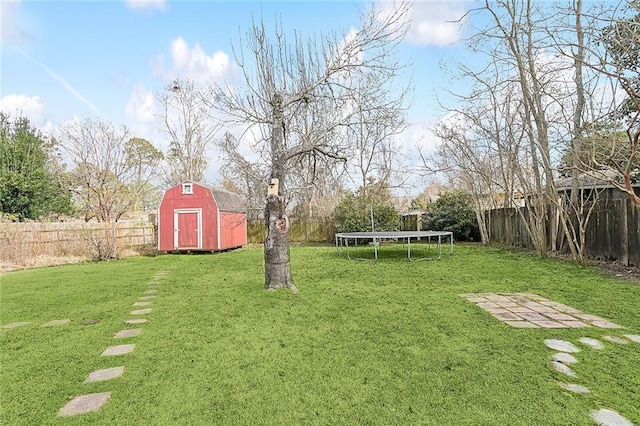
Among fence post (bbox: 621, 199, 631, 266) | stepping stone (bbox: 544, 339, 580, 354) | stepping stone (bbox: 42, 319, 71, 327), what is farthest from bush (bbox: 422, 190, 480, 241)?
stepping stone (bbox: 42, 319, 71, 327)

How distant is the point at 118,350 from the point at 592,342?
4.06 metres

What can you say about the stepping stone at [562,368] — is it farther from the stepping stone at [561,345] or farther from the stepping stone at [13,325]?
the stepping stone at [13,325]

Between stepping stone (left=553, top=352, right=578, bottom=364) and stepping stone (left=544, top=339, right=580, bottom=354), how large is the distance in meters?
0.09

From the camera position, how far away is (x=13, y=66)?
8898 millimetres

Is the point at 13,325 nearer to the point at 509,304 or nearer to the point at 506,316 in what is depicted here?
the point at 506,316

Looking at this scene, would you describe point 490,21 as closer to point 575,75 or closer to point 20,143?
point 575,75

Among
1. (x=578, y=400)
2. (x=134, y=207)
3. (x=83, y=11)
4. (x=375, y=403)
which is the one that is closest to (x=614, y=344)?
(x=578, y=400)

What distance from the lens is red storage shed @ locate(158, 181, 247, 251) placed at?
13867mm

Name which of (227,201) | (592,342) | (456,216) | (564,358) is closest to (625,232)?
(592,342)

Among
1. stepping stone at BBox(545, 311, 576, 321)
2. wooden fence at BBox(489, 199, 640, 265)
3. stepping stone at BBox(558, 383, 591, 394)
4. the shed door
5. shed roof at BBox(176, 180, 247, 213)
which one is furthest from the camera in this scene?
shed roof at BBox(176, 180, 247, 213)

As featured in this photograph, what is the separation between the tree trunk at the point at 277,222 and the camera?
5430mm

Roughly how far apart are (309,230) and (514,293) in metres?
12.7

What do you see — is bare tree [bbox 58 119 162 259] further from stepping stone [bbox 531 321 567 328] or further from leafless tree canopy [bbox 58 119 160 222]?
stepping stone [bbox 531 321 567 328]

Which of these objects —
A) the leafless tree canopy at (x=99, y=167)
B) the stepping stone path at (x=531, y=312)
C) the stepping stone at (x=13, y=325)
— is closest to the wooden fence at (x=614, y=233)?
the stepping stone path at (x=531, y=312)
